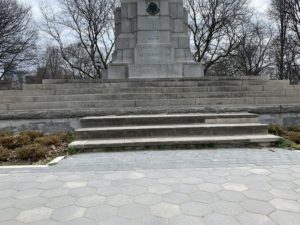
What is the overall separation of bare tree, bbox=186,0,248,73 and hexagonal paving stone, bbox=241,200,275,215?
30111mm

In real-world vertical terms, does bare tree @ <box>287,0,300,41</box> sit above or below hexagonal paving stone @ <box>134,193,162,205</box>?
above

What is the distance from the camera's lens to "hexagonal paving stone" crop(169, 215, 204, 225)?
3.36 meters

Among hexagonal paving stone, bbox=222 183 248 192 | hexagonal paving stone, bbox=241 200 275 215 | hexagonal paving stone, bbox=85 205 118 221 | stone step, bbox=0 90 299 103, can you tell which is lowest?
hexagonal paving stone, bbox=85 205 118 221

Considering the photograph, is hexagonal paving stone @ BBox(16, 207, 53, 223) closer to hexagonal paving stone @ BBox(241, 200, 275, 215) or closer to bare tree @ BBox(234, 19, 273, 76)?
hexagonal paving stone @ BBox(241, 200, 275, 215)

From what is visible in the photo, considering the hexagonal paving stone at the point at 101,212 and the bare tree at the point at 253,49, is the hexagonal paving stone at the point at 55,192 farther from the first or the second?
the bare tree at the point at 253,49

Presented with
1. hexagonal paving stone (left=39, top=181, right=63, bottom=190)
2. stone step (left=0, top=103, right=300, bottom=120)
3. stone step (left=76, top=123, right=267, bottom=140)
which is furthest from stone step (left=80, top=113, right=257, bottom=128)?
hexagonal paving stone (left=39, top=181, right=63, bottom=190)

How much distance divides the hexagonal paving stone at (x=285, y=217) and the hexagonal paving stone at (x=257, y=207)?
0.10 metres

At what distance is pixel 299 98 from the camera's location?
10680 millimetres

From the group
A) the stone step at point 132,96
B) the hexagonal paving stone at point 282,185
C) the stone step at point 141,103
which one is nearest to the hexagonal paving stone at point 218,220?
the hexagonal paving stone at point 282,185

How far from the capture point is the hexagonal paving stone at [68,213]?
3537 mm

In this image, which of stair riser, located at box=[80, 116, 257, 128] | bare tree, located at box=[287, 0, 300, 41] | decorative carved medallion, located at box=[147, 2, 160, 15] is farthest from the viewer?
bare tree, located at box=[287, 0, 300, 41]

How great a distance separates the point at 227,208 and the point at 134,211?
109 centimetres

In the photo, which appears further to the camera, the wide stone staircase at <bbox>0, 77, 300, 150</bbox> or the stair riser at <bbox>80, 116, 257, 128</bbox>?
the stair riser at <bbox>80, 116, 257, 128</bbox>

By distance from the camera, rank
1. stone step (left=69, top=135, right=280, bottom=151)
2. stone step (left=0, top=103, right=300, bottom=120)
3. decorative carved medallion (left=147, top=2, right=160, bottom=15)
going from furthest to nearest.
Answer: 1. decorative carved medallion (left=147, top=2, right=160, bottom=15)
2. stone step (left=0, top=103, right=300, bottom=120)
3. stone step (left=69, top=135, right=280, bottom=151)
